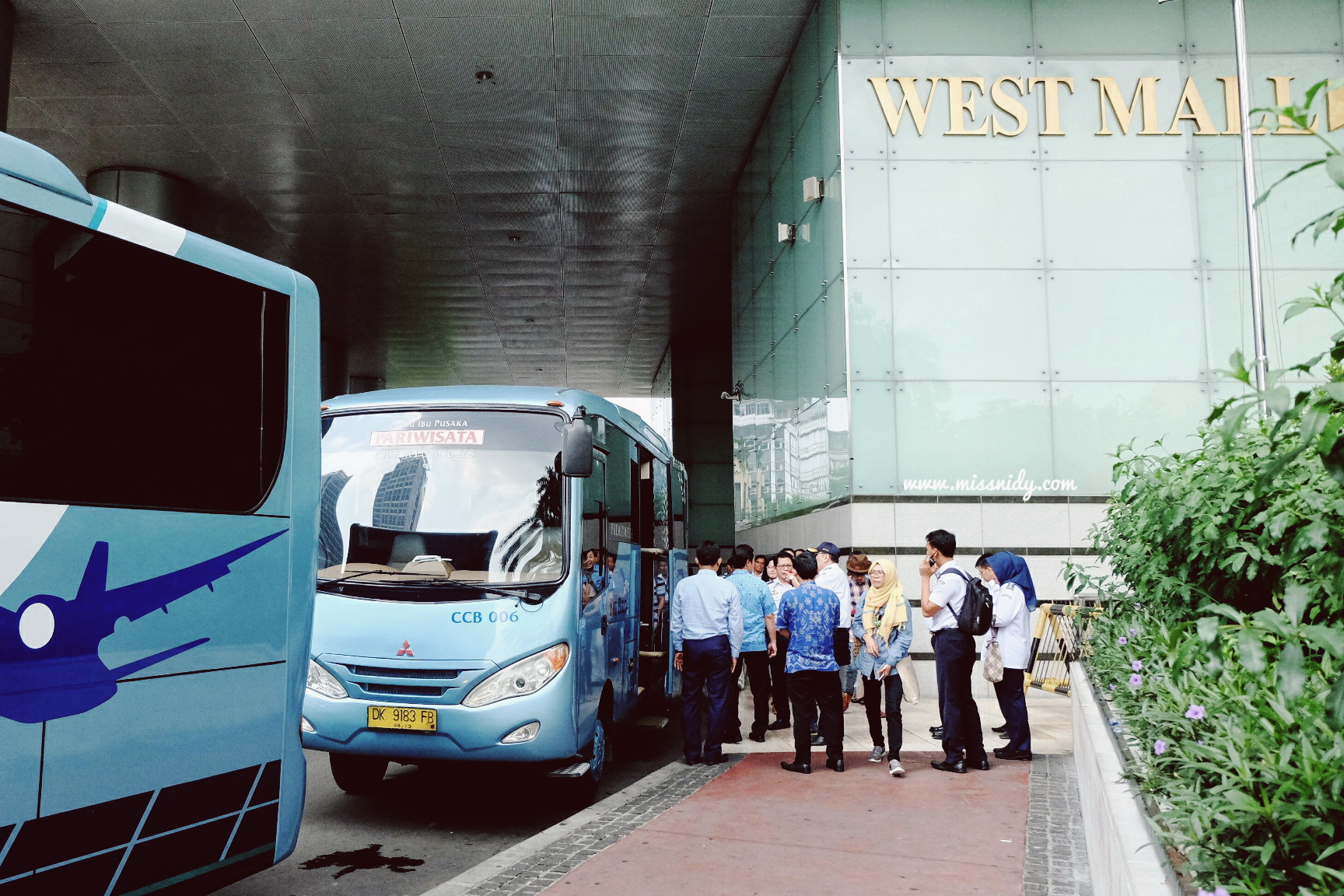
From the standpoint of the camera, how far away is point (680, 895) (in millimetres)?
5367

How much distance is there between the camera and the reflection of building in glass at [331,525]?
7.45 metres

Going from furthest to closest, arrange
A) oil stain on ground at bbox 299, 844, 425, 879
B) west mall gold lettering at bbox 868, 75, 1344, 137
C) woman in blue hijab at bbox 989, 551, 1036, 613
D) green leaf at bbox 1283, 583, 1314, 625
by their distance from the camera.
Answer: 1. west mall gold lettering at bbox 868, 75, 1344, 137
2. woman in blue hijab at bbox 989, 551, 1036, 613
3. oil stain on ground at bbox 299, 844, 425, 879
4. green leaf at bbox 1283, 583, 1314, 625

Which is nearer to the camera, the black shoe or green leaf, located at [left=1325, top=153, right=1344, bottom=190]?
green leaf, located at [left=1325, top=153, right=1344, bottom=190]

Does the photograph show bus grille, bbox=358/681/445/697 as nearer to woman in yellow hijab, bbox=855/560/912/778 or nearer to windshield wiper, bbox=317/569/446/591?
windshield wiper, bbox=317/569/446/591

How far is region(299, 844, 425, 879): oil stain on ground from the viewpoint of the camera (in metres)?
6.12

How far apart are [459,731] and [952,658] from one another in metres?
3.89

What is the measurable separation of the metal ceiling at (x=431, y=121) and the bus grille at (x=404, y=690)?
1035cm

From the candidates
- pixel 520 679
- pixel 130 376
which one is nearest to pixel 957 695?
pixel 520 679

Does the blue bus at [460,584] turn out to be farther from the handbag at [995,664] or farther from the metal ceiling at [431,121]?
the metal ceiling at [431,121]

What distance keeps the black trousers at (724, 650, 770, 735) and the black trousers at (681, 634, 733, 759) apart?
110 cm

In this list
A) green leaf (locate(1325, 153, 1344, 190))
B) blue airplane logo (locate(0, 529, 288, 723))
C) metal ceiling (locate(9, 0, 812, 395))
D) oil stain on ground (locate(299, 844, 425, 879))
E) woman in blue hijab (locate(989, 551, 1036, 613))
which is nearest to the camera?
green leaf (locate(1325, 153, 1344, 190))

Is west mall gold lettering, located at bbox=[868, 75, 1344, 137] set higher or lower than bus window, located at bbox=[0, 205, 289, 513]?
higher

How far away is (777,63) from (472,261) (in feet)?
36.8

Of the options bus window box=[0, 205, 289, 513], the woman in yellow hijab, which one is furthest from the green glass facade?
bus window box=[0, 205, 289, 513]
